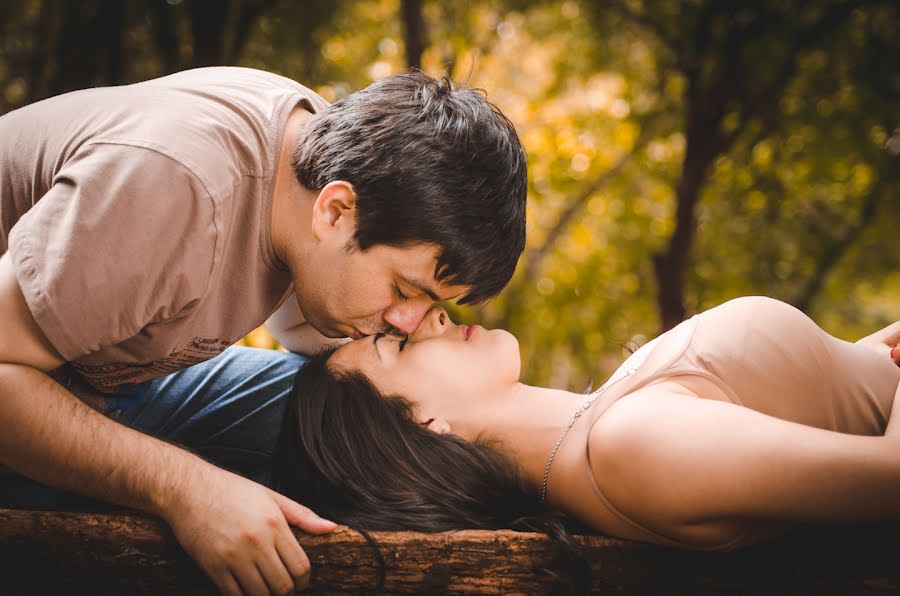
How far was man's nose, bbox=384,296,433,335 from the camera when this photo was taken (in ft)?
7.58

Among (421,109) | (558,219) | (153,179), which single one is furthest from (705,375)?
(558,219)

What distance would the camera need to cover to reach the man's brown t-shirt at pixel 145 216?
68.8 inches

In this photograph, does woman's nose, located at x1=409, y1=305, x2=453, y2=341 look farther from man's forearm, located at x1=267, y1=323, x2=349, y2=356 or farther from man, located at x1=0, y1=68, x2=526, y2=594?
man's forearm, located at x1=267, y1=323, x2=349, y2=356

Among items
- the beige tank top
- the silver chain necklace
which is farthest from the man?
the beige tank top

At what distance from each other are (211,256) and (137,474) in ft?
1.95

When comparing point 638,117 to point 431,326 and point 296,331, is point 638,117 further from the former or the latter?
point 431,326

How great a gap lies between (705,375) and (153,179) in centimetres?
152

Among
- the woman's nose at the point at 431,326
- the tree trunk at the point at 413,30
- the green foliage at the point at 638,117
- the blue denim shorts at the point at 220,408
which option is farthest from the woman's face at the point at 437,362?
the green foliage at the point at 638,117

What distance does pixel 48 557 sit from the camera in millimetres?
1870

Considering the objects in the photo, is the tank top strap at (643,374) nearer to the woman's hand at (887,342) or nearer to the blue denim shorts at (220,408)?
the woman's hand at (887,342)

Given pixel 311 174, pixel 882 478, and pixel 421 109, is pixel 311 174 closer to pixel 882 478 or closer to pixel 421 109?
pixel 421 109

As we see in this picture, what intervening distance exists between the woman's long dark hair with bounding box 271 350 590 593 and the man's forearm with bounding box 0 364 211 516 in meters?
0.35

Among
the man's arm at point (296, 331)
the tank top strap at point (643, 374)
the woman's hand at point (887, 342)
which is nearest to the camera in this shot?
the tank top strap at point (643, 374)

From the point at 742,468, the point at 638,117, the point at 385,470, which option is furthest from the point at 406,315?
the point at 638,117
